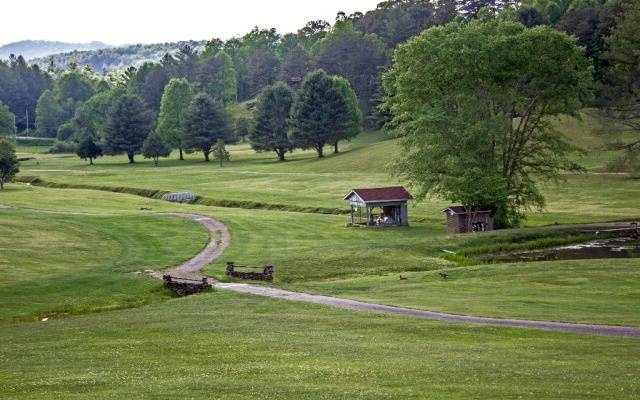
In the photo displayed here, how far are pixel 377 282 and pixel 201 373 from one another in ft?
83.5

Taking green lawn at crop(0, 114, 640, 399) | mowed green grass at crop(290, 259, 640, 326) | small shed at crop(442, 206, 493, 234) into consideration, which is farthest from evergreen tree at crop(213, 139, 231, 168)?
mowed green grass at crop(290, 259, 640, 326)

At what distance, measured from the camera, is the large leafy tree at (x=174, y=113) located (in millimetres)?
167125

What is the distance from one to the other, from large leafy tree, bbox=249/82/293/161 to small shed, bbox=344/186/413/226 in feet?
230

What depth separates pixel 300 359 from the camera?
27078 millimetres

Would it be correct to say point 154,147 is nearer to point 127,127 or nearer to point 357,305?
point 127,127

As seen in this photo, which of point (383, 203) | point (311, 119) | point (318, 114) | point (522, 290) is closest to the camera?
point (522, 290)

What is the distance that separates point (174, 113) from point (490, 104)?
10312 cm

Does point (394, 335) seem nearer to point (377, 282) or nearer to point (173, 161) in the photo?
point (377, 282)

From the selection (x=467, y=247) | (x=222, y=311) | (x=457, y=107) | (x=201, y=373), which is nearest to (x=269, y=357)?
(x=201, y=373)

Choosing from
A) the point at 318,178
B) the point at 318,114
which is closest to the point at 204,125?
the point at 318,114

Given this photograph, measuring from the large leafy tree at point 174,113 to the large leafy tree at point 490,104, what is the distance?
296 ft

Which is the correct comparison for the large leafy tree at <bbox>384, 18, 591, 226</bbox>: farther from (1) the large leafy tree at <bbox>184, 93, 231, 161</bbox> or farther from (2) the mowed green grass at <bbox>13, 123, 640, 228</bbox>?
(1) the large leafy tree at <bbox>184, 93, 231, 161</bbox>

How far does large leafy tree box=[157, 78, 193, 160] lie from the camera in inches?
6580

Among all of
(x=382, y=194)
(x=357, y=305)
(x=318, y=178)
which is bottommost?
(x=357, y=305)
